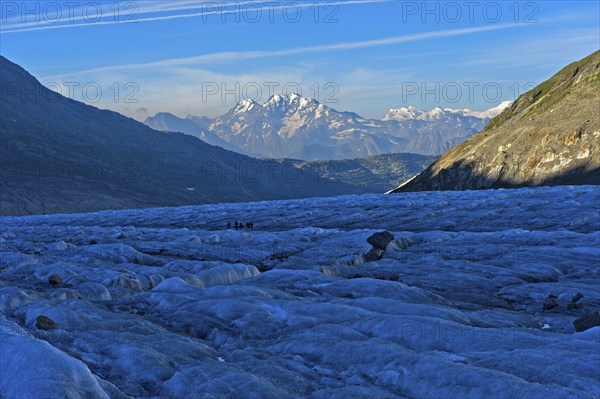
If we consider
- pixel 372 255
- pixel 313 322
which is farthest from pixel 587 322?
pixel 372 255

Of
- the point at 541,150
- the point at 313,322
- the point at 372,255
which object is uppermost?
the point at 541,150

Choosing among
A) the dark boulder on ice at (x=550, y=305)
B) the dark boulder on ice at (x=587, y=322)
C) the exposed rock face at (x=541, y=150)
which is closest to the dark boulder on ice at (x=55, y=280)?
the dark boulder on ice at (x=550, y=305)

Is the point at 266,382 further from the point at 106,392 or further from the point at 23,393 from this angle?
the point at 23,393

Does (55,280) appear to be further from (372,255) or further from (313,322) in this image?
(372,255)

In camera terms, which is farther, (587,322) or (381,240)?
(381,240)

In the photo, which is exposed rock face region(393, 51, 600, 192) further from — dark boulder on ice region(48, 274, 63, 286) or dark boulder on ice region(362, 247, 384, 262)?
dark boulder on ice region(48, 274, 63, 286)

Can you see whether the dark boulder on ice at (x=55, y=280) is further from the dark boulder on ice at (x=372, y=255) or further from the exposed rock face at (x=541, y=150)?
the exposed rock face at (x=541, y=150)
